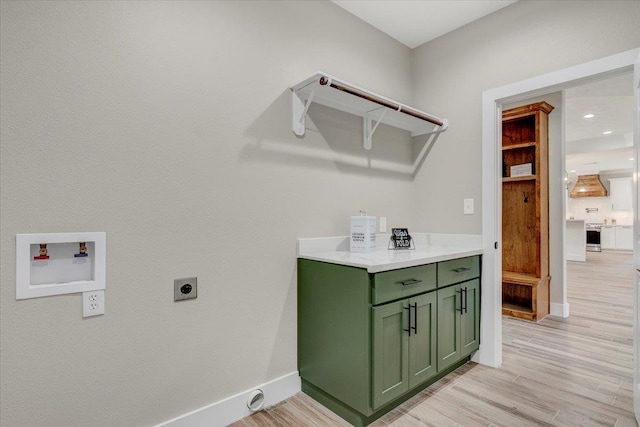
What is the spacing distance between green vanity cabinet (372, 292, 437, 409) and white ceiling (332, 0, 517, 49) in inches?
79.1

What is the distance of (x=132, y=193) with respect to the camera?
1.52 m

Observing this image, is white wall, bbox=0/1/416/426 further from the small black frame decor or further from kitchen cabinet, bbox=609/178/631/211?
kitchen cabinet, bbox=609/178/631/211

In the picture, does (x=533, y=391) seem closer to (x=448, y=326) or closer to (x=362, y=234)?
(x=448, y=326)

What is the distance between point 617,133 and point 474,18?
20.4 feet

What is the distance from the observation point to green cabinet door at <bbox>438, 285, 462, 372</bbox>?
210 centimetres

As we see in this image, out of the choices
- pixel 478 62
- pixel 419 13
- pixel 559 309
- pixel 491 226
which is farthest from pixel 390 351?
pixel 559 309

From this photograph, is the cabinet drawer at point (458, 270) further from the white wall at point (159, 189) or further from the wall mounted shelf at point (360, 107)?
the wall mounted shelf at point (360, 107)

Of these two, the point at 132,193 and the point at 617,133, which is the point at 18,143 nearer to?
the point at 132,193

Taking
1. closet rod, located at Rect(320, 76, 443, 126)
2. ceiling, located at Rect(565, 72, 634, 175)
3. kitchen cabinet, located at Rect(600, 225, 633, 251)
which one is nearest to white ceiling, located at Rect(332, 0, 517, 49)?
closet rod, located at Rect(320, 76, 443, 126)

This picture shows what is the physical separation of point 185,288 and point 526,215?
152 inches

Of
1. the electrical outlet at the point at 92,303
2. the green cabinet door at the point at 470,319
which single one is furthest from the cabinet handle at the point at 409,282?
the electrical outlet at the point at 92,303

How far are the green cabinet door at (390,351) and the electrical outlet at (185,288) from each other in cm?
91

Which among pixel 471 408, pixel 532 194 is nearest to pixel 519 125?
pixel 532 194

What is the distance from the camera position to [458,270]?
7.41 ft
